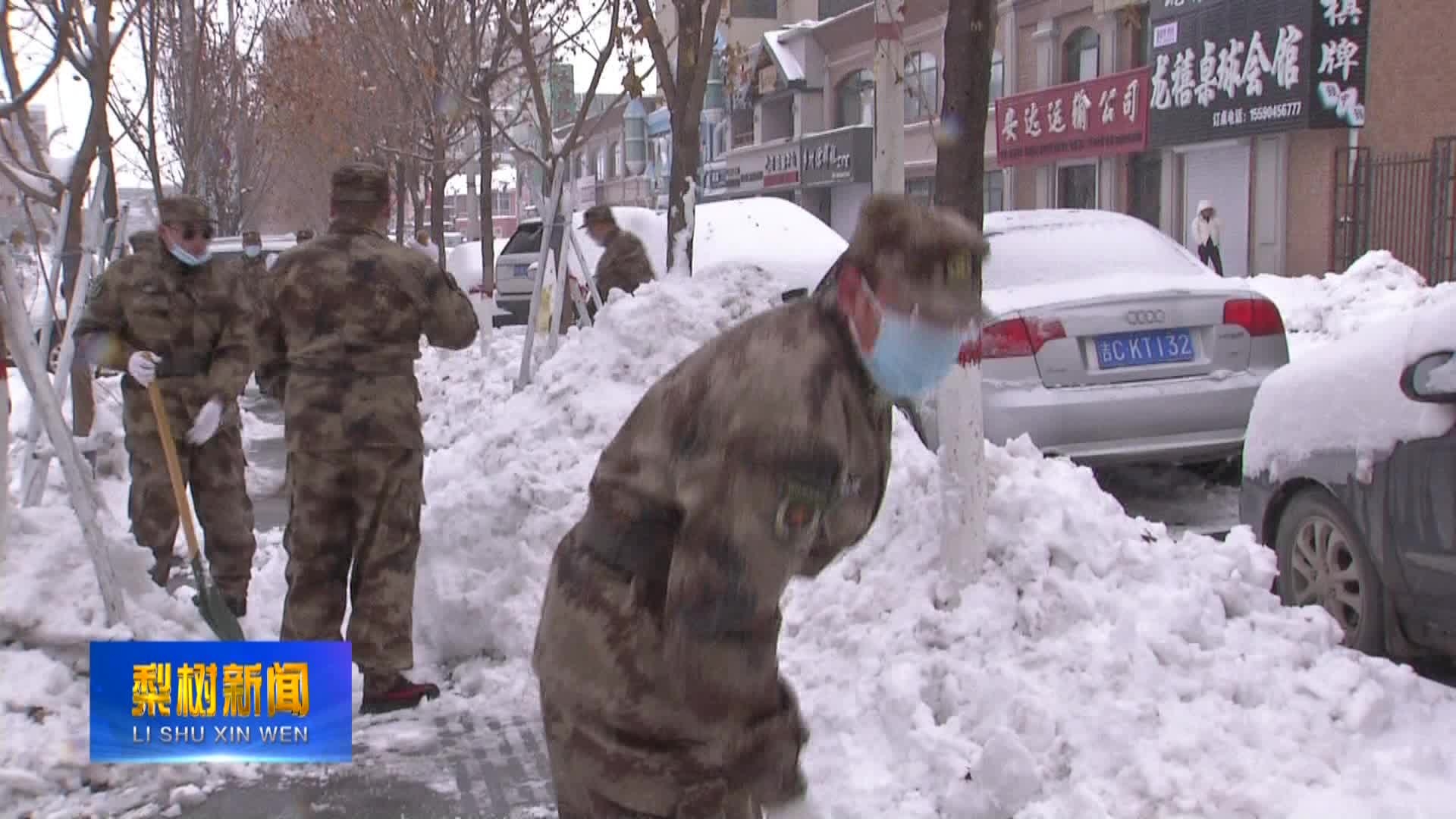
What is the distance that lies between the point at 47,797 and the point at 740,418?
325cm

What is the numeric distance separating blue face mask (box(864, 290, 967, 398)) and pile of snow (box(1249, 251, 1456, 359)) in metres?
13.1

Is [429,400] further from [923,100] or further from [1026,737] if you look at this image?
[1026,737]

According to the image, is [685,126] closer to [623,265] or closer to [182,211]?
[623,265]

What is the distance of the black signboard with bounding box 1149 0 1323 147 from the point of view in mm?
20344

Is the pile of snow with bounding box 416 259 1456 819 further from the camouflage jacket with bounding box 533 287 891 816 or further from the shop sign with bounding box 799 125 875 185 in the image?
the shop sign with bounding box 799 125 875 185

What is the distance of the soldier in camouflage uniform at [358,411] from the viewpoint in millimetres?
4676

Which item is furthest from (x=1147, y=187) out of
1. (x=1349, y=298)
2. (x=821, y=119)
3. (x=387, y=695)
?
(x=387, y=695)

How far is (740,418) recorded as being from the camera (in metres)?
1.93

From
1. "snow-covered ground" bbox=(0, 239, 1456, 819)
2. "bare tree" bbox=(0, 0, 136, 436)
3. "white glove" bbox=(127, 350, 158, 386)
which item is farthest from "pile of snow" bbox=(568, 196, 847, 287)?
"white glove" bbox=(127, 350, 158, 386)

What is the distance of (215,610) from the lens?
530 cm

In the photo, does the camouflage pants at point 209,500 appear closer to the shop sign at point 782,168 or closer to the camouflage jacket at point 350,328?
the camouflage jacket at point 350,328

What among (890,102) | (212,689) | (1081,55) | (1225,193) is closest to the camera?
(212,689)

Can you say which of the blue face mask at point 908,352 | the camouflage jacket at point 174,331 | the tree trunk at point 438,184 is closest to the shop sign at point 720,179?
the tree trunk at point 438,184

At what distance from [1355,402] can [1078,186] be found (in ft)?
78.7
